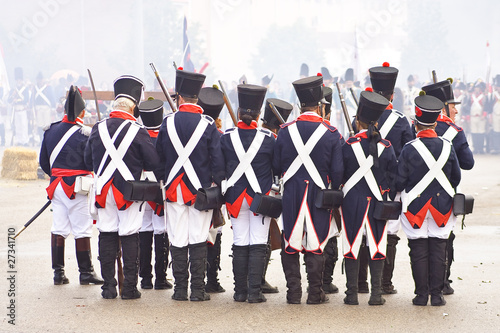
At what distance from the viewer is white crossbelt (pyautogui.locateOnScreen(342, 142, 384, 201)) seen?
23.2 ft

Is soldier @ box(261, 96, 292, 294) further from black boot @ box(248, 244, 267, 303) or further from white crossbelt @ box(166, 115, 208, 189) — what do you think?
white crossbelt @ box(166, 115, 208, 189)

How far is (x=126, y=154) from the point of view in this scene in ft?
23.9

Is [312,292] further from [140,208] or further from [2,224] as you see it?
[2,224]

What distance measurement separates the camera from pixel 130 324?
6.47m

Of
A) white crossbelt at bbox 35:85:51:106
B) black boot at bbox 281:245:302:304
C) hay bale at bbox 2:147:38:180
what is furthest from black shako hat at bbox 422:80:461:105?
white crossbelt at bbox 35:85:51:106

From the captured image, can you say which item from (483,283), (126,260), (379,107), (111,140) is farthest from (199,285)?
(483,283)

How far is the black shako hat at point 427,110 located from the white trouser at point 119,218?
233 centimetres

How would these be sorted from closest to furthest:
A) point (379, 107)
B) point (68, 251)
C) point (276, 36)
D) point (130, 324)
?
point (130, 324), point (379, 107), point (68, 251), point (276, 36)

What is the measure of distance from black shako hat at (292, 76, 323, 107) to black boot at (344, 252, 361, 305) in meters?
1.28

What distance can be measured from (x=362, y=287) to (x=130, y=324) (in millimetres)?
2190

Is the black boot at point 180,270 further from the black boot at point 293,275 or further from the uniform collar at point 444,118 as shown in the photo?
the uniform collar at point 444,118

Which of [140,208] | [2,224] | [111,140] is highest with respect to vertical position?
[111,140]

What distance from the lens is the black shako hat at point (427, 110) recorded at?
7082mm

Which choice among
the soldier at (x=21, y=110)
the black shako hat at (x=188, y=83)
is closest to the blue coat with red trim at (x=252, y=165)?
the black shako hat at (x=188, y=83)
